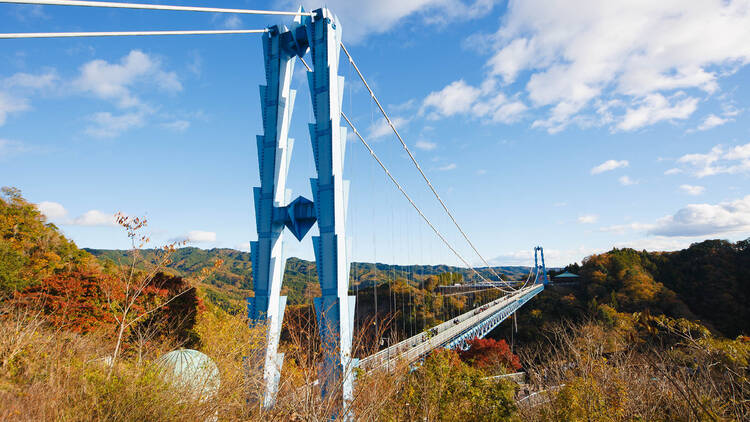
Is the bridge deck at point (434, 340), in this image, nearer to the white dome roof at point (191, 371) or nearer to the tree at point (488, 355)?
the tree at point (488, 355)

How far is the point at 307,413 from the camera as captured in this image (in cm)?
455

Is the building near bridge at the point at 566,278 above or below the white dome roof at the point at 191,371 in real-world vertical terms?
below

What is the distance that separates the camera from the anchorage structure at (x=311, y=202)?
324 inches

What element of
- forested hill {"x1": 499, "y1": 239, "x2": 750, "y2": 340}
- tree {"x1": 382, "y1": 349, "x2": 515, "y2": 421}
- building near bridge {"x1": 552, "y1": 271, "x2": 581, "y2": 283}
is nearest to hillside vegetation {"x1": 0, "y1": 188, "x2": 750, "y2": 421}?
tree {"x1": 382, "y1": 349, "x2": 515, "y2": 421}

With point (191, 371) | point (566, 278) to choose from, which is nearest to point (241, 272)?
point (566, 278)

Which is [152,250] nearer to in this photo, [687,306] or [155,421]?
[155,421]

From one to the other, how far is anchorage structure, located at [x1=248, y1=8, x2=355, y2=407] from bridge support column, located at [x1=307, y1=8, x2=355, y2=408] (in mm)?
23

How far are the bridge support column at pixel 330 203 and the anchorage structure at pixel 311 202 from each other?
2 cm

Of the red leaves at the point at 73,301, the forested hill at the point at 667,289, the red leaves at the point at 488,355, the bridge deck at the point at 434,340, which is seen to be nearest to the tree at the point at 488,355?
the red leaves at the point at 488,355

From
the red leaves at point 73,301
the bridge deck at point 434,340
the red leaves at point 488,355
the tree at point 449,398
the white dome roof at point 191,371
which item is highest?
the red leaves at point 73,301

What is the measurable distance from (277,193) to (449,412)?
21.5 ft

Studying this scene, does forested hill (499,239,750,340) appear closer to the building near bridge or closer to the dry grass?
the building near bridge

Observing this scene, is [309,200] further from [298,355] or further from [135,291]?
[135,291]

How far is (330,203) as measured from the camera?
8648mm
